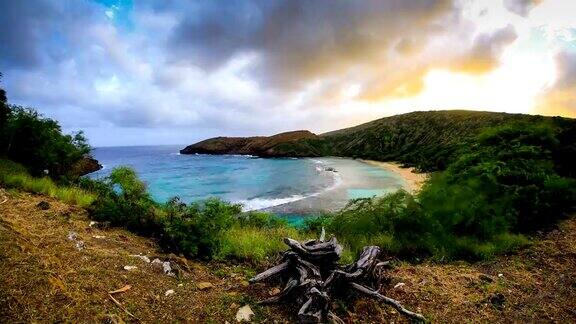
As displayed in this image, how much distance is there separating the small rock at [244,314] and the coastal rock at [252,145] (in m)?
98.1

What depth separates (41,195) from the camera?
367 inches

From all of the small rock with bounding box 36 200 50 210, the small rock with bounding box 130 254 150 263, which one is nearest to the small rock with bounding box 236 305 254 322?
the small rock with bounding box 130 254 150 263

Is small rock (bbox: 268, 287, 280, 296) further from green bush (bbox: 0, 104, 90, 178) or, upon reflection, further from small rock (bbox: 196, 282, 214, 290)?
green bush (bbox: 0, 104, 90, 178)

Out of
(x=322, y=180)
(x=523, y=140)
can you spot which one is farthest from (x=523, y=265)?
(x=322, y=180)

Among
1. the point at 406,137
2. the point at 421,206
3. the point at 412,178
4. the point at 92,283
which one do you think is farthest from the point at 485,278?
the point at 406,137

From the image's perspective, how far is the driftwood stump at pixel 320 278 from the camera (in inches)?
174

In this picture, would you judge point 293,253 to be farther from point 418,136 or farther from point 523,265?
point 418,136

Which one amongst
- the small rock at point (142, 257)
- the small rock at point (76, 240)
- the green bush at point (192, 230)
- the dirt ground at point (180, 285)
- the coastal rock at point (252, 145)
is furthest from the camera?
the coastal rock at point (252, 145)

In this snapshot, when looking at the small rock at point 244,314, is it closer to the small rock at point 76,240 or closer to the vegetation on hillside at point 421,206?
the vegetation on hillside at point 421,206

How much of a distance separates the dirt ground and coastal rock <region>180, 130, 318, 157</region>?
96.2 m

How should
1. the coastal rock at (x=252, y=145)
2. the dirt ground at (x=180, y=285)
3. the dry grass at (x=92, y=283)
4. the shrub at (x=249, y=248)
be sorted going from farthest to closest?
the coastal rock at (x=252, y=145), the shrub at (x=249, y=248), the dirt ground at (x=180, y=285), the dry grass at (x=92, y=283)

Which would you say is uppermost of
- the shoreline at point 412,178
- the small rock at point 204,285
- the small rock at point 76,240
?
the small rock at point 76,240

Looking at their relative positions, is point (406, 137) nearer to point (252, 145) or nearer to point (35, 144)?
point (252, 145)

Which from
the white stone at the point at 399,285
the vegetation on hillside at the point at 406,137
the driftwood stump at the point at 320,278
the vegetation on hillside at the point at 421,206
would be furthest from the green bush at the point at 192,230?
the vegetation on hillside at the point at 406,137
